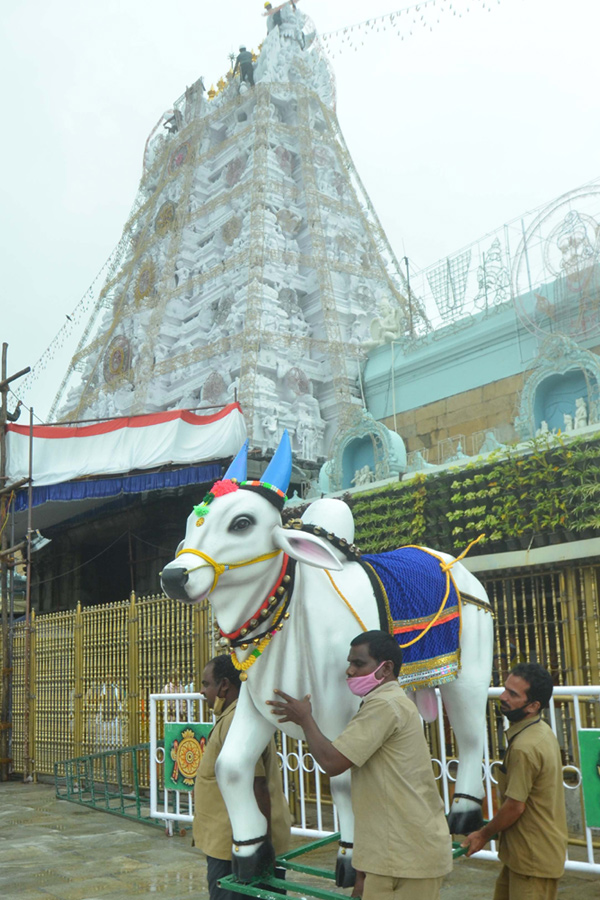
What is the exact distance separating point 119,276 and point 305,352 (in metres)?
7.66

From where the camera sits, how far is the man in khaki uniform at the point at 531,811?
3135mm

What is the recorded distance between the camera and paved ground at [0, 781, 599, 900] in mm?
4742

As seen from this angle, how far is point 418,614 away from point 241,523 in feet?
3.04

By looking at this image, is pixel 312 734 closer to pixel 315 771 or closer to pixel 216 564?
pixel 216 564

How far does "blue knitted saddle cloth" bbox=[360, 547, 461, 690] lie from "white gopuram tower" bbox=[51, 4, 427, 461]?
11580 mm

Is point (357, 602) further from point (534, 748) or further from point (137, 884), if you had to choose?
point (137, 884)

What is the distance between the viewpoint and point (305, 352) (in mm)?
17547

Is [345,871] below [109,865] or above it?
above

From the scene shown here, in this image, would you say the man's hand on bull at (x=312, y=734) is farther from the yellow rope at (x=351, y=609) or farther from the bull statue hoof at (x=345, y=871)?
the bull statue hoof at (x=345, y=871)

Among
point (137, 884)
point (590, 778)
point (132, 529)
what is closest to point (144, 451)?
point (132, 529)

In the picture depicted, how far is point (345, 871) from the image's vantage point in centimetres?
327

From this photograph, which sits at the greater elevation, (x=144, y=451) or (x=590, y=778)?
(x=144, y=451)

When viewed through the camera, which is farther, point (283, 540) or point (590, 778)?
point (590, 778)

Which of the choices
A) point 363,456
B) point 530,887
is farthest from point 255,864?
point 363,456
